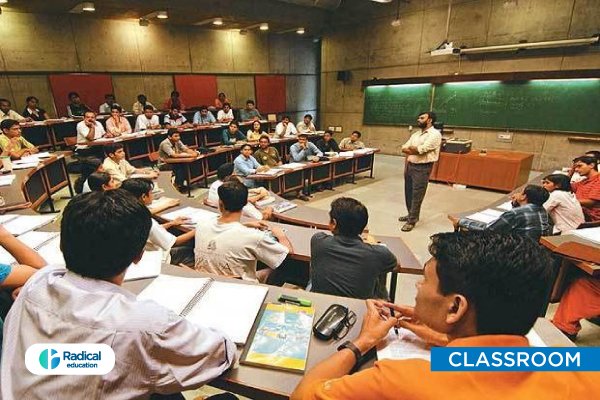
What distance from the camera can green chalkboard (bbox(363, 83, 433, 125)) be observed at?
8.54m

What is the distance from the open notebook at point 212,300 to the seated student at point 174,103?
8.51 metres

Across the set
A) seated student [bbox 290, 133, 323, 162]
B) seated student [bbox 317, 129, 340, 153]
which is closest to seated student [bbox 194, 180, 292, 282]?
seated student [bbox 290, 133, 323, 162]

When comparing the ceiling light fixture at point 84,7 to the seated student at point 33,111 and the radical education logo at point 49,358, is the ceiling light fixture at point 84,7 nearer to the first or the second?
the seated student at point 33,111

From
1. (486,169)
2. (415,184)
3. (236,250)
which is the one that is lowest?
(486,169)

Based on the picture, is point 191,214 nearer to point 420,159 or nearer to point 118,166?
point 118,166

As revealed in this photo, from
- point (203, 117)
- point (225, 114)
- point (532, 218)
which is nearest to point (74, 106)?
point (203, 117)

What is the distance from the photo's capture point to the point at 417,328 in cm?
116

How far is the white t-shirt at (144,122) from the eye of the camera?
7.88 metres

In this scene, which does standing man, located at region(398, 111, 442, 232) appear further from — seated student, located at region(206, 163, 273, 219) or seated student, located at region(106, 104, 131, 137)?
seated student, located at region(106, 104, 131, 137)

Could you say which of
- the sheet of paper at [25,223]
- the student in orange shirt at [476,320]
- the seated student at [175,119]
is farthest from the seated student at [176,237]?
the seated student at [175,119]

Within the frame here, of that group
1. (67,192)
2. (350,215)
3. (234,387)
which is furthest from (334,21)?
(234,387)

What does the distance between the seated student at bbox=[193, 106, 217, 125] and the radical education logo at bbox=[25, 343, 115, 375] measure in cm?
848

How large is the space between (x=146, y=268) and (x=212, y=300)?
55 centimetres

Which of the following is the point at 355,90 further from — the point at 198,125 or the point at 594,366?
the point at 594,366
